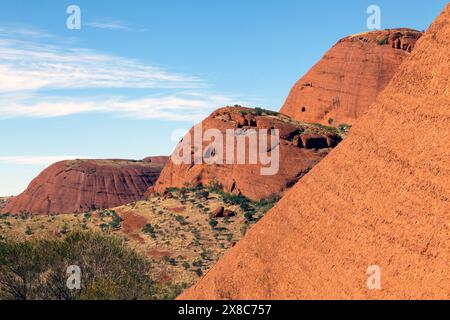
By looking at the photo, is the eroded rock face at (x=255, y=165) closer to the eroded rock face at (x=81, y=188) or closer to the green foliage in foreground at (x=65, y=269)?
the green foliage in foreground at (x=65, y=269)

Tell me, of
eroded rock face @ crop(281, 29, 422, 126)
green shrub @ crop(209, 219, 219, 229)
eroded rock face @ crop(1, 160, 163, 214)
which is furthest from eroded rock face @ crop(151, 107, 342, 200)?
eroded rock face @ crop(1, 160, 163, 214)

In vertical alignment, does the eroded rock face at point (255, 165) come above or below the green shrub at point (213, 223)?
above

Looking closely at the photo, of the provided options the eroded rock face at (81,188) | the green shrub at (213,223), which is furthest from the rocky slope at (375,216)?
the eroded rock face at (81,188)

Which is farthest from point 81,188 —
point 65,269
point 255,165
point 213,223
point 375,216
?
point 375,216

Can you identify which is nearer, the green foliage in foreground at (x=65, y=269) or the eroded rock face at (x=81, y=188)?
the green foliage in foreground at (x=65, y=269)

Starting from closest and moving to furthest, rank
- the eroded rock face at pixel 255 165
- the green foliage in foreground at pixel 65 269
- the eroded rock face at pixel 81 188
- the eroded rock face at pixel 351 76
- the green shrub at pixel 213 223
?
the green foliage in foreground at pixel 65 269 < the green shrub at pixel 213 223 < the eroded rock face at pixel 255 165 < the eroded rock face at pixel 351 76 < the eroded rock face at pixel 81 188

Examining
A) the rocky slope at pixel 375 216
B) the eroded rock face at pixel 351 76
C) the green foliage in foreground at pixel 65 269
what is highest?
the eroded rock face at pixel 351 76
